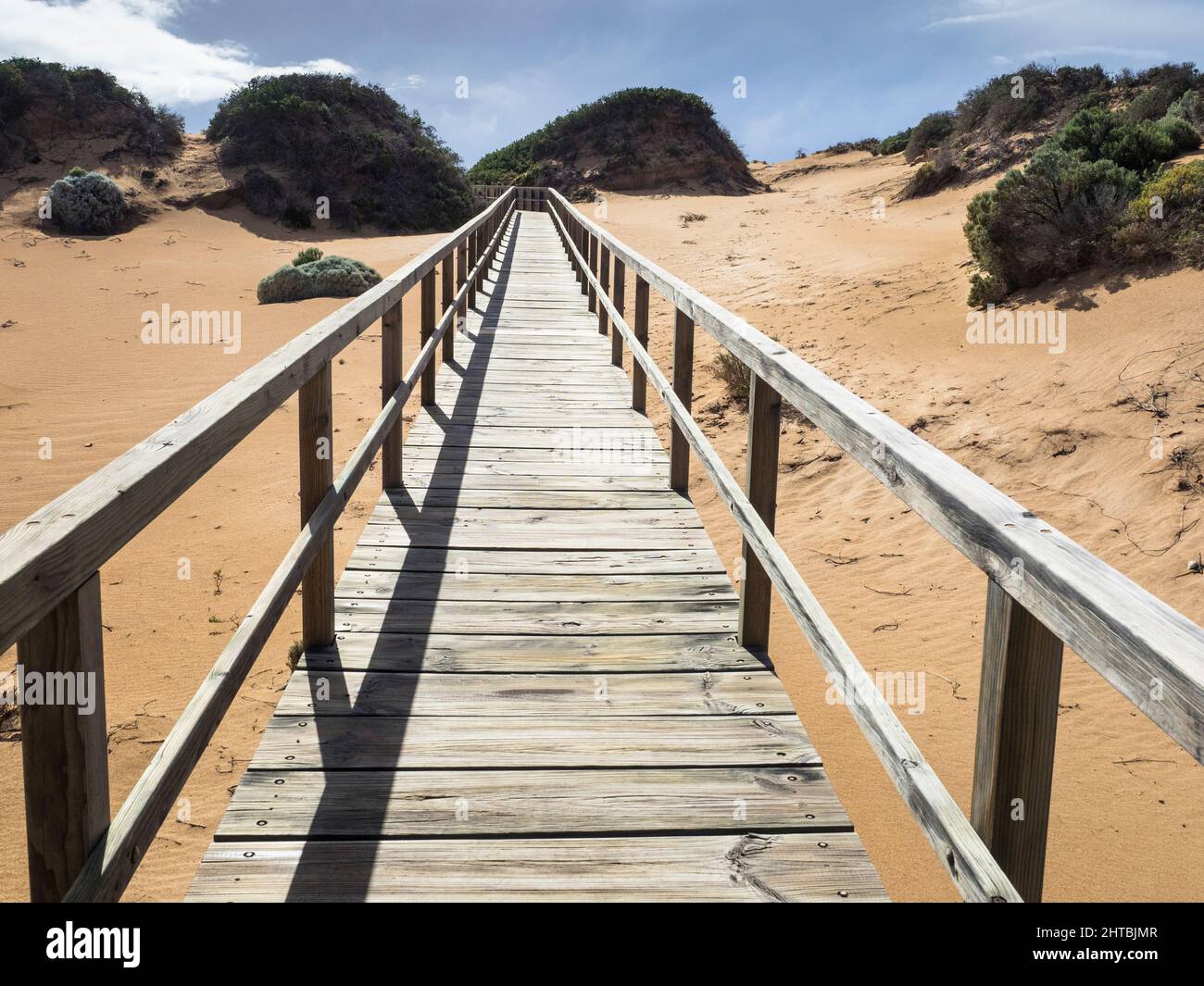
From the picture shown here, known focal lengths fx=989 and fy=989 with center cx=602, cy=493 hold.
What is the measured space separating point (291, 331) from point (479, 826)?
1147 cm

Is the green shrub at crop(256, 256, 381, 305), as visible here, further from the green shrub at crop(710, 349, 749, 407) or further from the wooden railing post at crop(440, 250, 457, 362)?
the green shrub at crop(710, 349, 749, 407)

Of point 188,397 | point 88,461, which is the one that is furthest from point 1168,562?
point 188,397

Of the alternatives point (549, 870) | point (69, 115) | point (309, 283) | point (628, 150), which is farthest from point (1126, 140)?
point (628, 150)

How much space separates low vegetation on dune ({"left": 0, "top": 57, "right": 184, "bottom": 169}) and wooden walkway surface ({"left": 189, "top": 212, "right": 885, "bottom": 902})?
1017 inches

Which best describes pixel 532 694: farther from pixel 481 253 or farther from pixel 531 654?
pixel 481 253

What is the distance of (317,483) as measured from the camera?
9.98 feet

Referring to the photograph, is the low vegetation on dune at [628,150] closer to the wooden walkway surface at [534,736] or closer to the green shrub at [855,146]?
the green shrub at [855,146]

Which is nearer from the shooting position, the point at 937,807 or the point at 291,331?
the point at 937,807

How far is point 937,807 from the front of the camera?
161 centimetres

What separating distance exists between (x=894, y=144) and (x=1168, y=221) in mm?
31430

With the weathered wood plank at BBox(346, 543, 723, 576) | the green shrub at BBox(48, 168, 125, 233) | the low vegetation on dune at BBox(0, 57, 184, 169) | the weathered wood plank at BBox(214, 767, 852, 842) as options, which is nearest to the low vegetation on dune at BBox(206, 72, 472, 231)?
the low vegetation on dune at BBox(0, 57, 184, 169)
